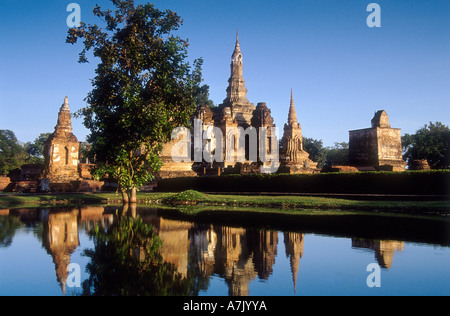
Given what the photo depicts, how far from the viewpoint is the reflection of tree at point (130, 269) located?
13.9 ft

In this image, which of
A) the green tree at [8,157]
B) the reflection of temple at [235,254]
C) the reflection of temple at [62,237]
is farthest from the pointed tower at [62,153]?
the reflection of temple at [235,254]

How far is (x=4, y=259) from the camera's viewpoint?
5.92m

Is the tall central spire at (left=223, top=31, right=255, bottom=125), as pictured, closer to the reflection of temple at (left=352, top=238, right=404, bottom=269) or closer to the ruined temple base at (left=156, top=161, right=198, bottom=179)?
the ruined temple base at (left=156, top=161, right=198, bottom=179)

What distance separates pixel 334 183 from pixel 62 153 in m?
20.3

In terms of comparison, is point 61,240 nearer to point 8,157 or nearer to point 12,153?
point 8,157

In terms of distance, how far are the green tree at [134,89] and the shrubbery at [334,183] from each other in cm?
732

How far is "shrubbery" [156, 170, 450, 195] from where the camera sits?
55.3 ft

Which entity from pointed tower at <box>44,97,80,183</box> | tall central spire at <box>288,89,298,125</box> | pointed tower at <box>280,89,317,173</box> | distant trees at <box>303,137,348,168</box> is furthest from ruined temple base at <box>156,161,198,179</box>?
distant trees at <box>303,137,348,168</box>

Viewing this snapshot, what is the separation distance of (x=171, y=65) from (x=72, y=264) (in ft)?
41.2

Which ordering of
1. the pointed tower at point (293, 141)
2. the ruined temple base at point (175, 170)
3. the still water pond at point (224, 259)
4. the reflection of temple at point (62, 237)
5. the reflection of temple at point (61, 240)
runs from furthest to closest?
the pointed tower at point (293, 141) → the ruined temple base at point (175, 170) → the reflection of temple at point (62, 237) → the reflection of temple at point (61, 240) → the still water pond at point (224, 259)

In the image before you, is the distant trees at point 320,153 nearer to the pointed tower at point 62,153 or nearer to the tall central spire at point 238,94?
the tall central spire at point 238,94

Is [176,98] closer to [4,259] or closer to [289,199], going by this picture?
[289,199]

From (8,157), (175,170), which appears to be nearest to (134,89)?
(175,170)
